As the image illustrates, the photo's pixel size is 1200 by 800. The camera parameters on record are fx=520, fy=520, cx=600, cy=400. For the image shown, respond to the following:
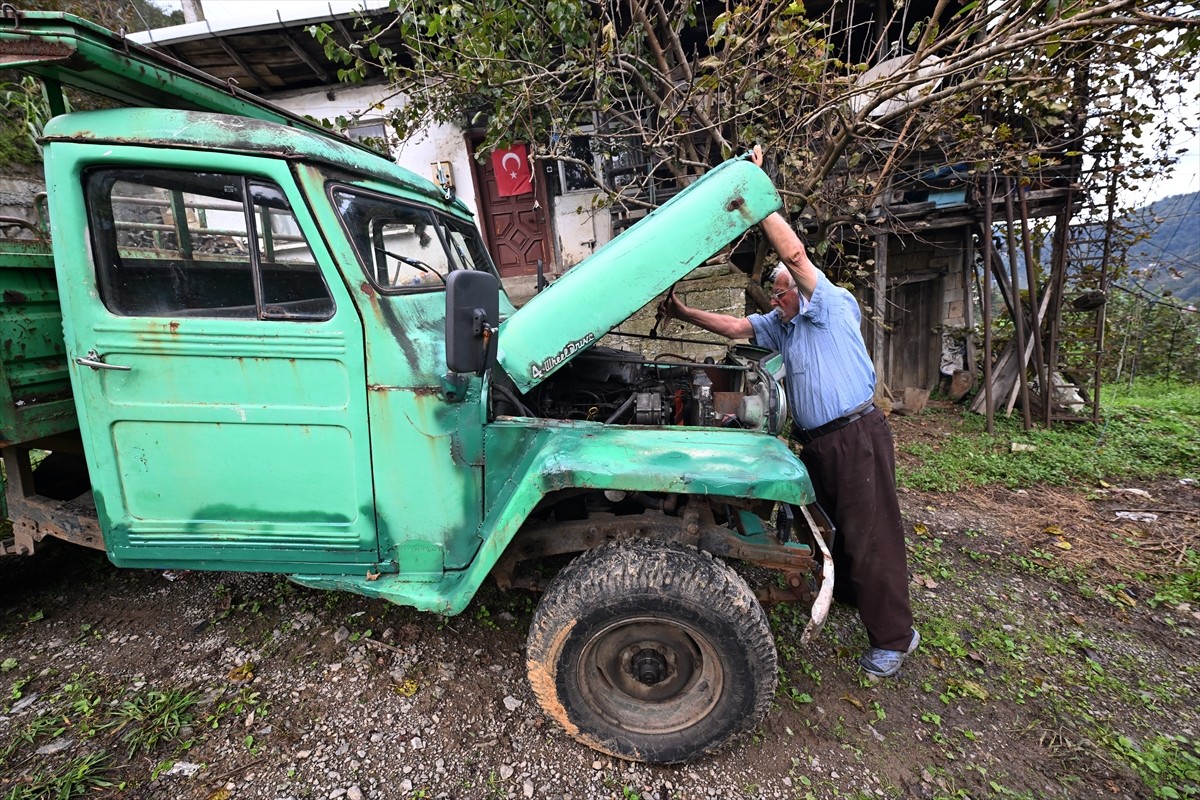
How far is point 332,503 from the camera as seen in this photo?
2062 millimetres

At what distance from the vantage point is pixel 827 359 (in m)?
2.34

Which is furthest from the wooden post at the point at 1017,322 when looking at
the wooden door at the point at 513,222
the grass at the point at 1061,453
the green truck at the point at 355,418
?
the wooden door at the point at 513,222

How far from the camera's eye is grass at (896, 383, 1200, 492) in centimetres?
469

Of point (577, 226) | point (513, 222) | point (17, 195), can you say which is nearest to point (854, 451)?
point (577, 226)

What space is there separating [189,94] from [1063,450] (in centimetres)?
733

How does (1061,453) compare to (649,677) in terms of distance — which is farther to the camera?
(1061,453)

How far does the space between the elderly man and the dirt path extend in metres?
0.32

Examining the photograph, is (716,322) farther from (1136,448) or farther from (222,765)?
(1136,448)

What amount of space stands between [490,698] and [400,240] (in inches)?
80.7

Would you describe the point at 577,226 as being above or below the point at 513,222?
below

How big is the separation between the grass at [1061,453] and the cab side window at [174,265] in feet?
15.7

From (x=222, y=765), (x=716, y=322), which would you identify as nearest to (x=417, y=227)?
(x=716, y=322)

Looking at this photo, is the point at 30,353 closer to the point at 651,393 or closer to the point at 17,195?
the point at 651,393

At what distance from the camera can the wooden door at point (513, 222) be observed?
25.6 ft
